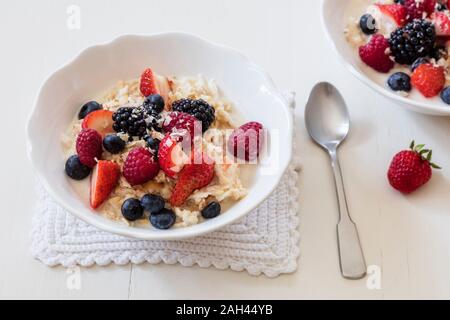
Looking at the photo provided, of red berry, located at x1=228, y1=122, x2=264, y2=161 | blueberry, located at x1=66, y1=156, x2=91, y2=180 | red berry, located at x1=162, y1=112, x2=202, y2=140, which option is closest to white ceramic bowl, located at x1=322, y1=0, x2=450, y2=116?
red berry, located at x1=228, y1=122, x2=264, y2=161

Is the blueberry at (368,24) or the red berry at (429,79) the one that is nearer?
the red berry at (429,79)

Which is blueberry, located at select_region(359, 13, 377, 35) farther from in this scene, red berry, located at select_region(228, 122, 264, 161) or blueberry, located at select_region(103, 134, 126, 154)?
blueberry, located at select_region(103, 134, 126, 154)

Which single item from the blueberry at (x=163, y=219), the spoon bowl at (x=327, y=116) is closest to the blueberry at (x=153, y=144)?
the blueberry at (x=163, y=219)

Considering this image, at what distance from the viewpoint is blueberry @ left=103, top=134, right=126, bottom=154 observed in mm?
1201

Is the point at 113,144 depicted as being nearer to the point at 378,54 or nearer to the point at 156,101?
the point at 156,101

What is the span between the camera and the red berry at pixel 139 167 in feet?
3.80

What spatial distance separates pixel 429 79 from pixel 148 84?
2.16ft

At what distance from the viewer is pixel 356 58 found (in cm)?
151

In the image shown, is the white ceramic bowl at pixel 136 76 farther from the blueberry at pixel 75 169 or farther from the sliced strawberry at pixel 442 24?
the sliced strawberry at pixel 442 24

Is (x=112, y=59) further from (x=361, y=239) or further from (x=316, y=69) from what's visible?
(x=361, y=239)

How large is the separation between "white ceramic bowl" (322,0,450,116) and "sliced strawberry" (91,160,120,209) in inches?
23.9

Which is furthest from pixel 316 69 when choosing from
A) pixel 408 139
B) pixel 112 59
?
pixel 112 59

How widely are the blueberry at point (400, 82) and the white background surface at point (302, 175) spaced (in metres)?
0.08

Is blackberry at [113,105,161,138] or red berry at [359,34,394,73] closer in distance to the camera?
blackberry at [113,105,161,138]
